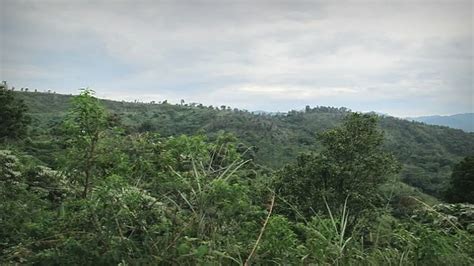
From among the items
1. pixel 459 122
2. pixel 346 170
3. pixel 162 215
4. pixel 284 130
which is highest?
pixel 459 122

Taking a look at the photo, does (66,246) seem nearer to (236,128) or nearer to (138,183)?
(138,183)

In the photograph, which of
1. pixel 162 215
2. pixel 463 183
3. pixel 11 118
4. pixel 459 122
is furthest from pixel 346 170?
pixel 459 122

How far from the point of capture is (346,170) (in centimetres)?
955

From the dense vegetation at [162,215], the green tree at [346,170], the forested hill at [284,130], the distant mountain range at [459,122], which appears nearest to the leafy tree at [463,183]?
the green tree at [346,170]

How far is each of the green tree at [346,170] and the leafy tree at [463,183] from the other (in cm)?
922

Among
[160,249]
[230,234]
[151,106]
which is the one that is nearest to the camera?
[160,249]

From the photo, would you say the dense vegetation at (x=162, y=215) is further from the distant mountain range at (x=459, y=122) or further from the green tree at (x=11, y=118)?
the distant mountain range at (x=459, y=122)

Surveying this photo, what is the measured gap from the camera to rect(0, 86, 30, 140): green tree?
20677 mm

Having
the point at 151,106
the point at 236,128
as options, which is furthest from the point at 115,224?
the point at 151,106

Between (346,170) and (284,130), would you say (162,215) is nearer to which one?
(346,170)

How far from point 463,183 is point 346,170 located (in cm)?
1071

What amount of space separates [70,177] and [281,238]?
72.1 inches

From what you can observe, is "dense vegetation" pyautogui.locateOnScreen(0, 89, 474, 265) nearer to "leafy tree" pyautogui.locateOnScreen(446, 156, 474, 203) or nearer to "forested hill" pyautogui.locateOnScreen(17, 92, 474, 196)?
"leafy tree" pyautogui.locateOnScreen(446, 156, 474, 203)

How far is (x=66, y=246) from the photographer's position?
2816mm
